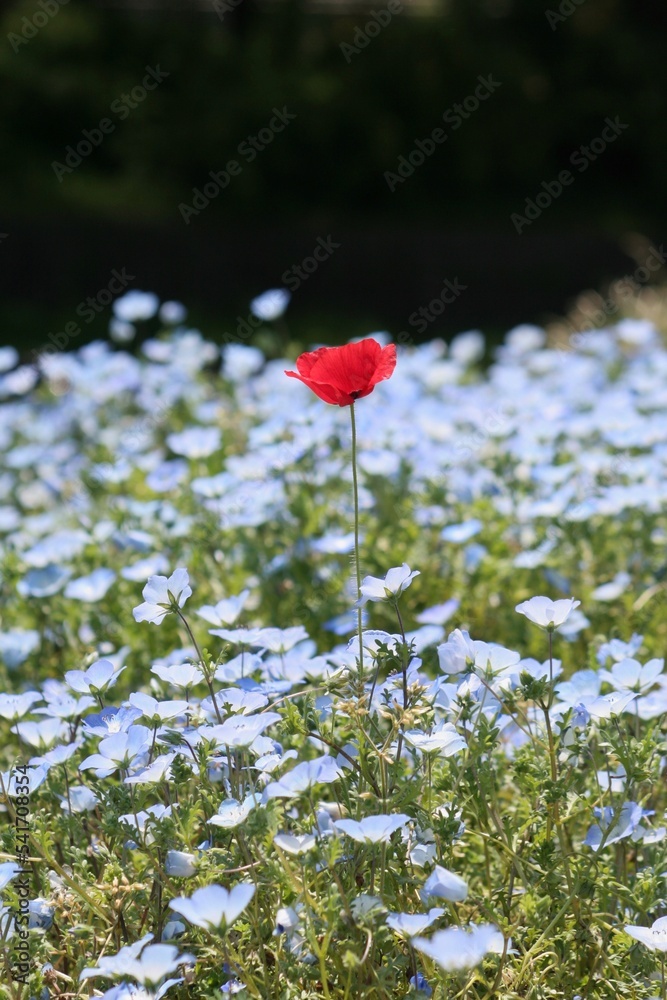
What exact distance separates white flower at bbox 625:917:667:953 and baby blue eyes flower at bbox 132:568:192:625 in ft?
2.20

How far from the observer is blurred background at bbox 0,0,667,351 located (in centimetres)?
788

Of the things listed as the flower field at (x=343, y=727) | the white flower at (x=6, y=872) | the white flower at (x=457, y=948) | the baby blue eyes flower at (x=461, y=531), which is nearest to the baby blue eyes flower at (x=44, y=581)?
the flower field at (x=343, y=727)

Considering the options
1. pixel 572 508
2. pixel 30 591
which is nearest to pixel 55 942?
pixel 30 591

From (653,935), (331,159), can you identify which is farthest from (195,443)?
(331,159)

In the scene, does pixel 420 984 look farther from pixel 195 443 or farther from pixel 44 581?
pixel 195 443

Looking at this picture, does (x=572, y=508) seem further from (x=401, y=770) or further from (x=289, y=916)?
(x=289, y=916)

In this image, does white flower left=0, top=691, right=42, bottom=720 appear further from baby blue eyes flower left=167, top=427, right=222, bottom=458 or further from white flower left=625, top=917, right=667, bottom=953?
baby blue eyes flower left=167, top=427, right=222, bottom=458

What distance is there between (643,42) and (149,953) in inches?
390

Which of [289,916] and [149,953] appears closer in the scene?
[149,953]

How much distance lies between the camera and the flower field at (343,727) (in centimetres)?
133

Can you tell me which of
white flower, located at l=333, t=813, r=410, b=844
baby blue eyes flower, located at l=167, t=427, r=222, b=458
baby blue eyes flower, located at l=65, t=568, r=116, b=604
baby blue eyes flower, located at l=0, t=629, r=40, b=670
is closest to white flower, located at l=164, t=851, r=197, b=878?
white flower, located at l=333, t=813, r=410, b=844

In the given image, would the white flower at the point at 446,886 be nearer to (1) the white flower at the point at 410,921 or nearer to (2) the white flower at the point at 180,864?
(1) the white flower at the point at 410,921

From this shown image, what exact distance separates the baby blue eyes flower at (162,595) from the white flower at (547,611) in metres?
0.43

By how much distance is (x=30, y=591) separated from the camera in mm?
2283
